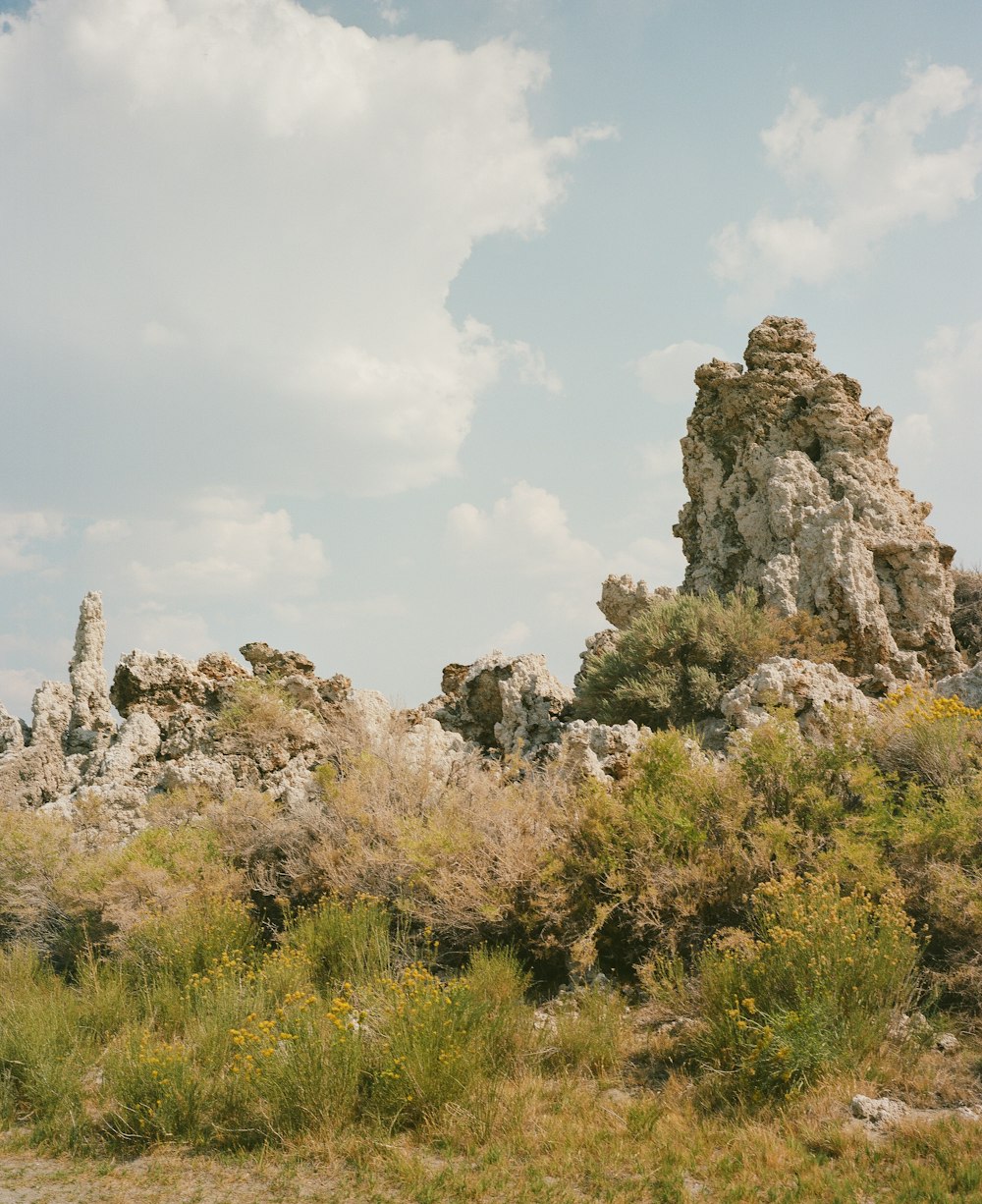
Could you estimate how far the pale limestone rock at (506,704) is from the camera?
39.2 ft

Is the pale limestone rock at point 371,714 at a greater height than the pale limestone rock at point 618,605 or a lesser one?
lesser

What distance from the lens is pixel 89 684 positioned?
47.4 ft

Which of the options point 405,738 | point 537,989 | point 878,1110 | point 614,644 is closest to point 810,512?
point 614,644

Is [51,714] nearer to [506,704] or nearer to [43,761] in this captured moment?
[43,761]

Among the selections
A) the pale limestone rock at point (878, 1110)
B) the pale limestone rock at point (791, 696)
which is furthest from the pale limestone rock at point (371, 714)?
the pale limestone rock at point (878, 1110)

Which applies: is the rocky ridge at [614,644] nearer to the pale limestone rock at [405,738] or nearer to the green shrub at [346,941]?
the pale limestone rock at [405,738]

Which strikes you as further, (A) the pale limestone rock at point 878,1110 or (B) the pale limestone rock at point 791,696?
(B) the pale limestone rock at point 791,696

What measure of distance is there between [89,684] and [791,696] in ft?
38.6

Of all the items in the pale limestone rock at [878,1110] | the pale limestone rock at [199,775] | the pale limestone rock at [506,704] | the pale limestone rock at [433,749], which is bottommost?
the pale limestone rock at [878,1110]

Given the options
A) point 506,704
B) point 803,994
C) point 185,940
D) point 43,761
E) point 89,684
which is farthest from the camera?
point 89,684

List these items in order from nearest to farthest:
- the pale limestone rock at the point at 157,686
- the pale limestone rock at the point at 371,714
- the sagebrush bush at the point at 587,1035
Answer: the sagebrush bush at the point at 587,1035
the pale limestone rock at the point at 371,714
the pale limestone rock at the point at 157,686

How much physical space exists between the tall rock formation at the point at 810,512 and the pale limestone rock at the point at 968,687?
4.43ft

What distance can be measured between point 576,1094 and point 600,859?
200 centimetres

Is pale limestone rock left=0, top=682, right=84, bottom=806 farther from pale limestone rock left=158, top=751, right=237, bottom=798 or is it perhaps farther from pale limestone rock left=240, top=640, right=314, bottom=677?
pale limestone rock left=240, top=640, right=314, bottom=677
